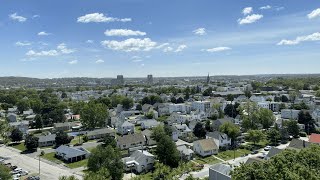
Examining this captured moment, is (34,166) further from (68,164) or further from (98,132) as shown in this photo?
(98,132)

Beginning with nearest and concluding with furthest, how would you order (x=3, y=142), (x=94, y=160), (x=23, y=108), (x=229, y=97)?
(x=94, y=160) < (x=3, y=142) < (x=23, y=108) < (x=229, y=97)

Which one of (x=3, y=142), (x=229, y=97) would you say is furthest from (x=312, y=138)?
(x=229, y=97)

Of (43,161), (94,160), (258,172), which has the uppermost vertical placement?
(258,172)

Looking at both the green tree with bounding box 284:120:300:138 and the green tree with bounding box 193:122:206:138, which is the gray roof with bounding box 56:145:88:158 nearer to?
the green tree with bounding box 193:122:206:138

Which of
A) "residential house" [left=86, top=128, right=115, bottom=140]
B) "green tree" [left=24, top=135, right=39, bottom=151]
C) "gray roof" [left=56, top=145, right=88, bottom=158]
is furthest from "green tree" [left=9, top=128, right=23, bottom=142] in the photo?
"gray roof" [left=56, top=145, right=88, bottom=158]

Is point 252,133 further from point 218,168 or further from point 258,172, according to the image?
point 258,172

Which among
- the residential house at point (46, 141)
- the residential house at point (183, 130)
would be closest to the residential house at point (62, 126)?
the residential house at point (46, 141)
